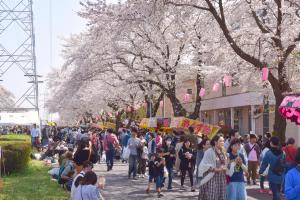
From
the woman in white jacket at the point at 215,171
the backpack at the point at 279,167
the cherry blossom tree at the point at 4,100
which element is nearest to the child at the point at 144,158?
the backpack at the point at 279,167

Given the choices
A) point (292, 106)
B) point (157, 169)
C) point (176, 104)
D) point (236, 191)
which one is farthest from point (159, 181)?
point (176, 104)

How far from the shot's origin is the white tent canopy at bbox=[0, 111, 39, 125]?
103ft

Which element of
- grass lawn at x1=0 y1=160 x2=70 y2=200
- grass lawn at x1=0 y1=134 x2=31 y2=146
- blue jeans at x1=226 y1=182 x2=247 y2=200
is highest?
grass lawn at x1=0 y1=134 x2=31 y2=146

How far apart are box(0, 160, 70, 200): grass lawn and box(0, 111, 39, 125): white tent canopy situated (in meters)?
13.3

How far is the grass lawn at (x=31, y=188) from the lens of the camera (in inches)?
495

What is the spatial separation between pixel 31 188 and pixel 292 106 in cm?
770

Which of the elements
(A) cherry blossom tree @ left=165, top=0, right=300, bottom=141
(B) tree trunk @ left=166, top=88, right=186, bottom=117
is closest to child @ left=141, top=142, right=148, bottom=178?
(A) cherry blossom tree @ left=165, top=0, right=300, bottom=141

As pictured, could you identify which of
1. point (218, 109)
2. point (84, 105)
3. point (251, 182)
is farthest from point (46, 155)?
point (84, 105)

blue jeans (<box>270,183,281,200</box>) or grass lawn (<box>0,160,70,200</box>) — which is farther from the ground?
blue jeans (<box>270,183,281,200</box>)

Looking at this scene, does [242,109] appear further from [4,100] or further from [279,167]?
[279,167]

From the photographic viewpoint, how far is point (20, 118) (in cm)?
3188

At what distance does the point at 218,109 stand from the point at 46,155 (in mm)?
22245

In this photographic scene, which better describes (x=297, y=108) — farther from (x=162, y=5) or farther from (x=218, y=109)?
(x=218, y=109)

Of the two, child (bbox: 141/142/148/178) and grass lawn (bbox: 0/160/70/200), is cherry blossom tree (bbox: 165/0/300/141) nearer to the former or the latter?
child (bbox: 141/142/148/178)
